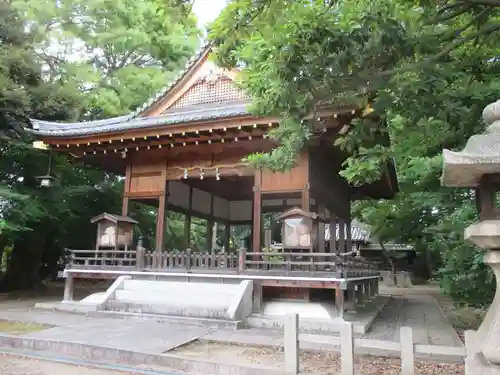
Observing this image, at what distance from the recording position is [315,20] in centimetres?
465

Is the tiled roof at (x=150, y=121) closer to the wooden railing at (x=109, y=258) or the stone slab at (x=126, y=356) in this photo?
the wooden railing at (x=109, y=258)

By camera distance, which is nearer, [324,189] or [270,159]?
[270,159]

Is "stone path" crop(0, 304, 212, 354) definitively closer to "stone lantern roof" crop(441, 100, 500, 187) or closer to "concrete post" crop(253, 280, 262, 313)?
"concrete post" crop(253, 280, 262, 313)

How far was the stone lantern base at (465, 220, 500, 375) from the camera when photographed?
146 inches

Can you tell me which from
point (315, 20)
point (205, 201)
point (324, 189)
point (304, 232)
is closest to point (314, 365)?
point (304, 232)

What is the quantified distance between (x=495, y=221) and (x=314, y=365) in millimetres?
3220

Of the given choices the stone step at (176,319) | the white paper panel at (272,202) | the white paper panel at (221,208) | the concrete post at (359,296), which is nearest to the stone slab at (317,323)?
the stone step at (176,319)

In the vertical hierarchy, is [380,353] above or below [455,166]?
below

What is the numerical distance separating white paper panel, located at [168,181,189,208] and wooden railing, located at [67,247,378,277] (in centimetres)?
256

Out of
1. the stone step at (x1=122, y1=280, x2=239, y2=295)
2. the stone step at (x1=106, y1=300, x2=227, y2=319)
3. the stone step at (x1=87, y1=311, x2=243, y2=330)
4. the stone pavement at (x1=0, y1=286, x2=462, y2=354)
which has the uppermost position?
the stone step at (x1=122, y1=280, x2=239, y2=295)

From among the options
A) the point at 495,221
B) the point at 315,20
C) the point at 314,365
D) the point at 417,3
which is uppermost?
the point at 417,3

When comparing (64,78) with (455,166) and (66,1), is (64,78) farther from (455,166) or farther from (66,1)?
(455,166)

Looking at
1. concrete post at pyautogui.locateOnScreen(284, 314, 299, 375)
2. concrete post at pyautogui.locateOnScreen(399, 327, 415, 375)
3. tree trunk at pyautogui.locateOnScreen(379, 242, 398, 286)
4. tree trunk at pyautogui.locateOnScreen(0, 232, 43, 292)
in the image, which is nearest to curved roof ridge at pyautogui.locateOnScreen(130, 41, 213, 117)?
tree trunk at pyautogui.locateOnScreen(0, 232, 43, 292)

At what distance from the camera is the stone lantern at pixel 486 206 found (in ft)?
12.2
